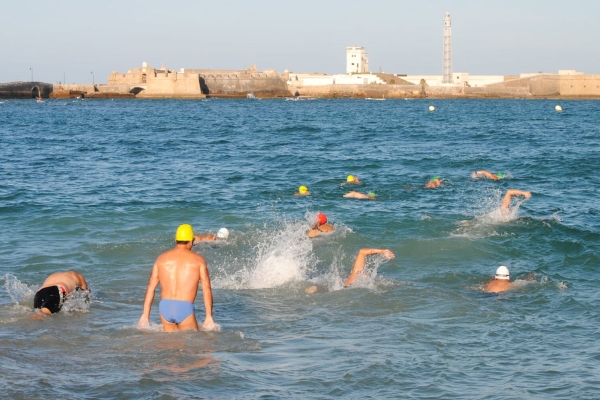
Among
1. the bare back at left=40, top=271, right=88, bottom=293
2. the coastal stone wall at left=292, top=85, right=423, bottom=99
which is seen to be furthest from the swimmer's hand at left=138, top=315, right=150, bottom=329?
the coastal stone wall at left=292, top=85, right=423, bottom=99

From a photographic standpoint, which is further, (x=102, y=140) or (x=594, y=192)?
(x=102, y=140)

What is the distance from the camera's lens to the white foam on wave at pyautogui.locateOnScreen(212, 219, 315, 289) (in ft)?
38.4

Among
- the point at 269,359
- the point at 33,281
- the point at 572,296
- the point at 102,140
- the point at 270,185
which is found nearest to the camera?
the point at 269,359

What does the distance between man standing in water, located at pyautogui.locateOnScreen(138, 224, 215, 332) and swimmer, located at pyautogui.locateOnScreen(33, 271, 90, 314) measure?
6.51 ft

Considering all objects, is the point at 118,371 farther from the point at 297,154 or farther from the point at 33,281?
the point at 297,154

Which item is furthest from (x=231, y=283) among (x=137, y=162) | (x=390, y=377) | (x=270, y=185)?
(x=137, y=162)

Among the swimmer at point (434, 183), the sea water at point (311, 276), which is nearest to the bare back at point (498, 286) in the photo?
the sea water at point (311, 276)

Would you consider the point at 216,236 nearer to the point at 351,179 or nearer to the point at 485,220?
the point at 485,220

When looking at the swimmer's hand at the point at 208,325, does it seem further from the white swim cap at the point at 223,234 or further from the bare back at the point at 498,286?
the white swim cap at the point at 223,234

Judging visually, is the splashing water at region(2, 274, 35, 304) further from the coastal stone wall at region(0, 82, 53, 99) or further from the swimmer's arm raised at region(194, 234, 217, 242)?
the coastal stone wall at region(0, 82, 53, 99)

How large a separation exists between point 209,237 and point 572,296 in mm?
6705

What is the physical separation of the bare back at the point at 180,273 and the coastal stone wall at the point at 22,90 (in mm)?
111858

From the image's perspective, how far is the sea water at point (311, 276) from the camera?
24.2ft

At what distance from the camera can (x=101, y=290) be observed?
11.1 m
